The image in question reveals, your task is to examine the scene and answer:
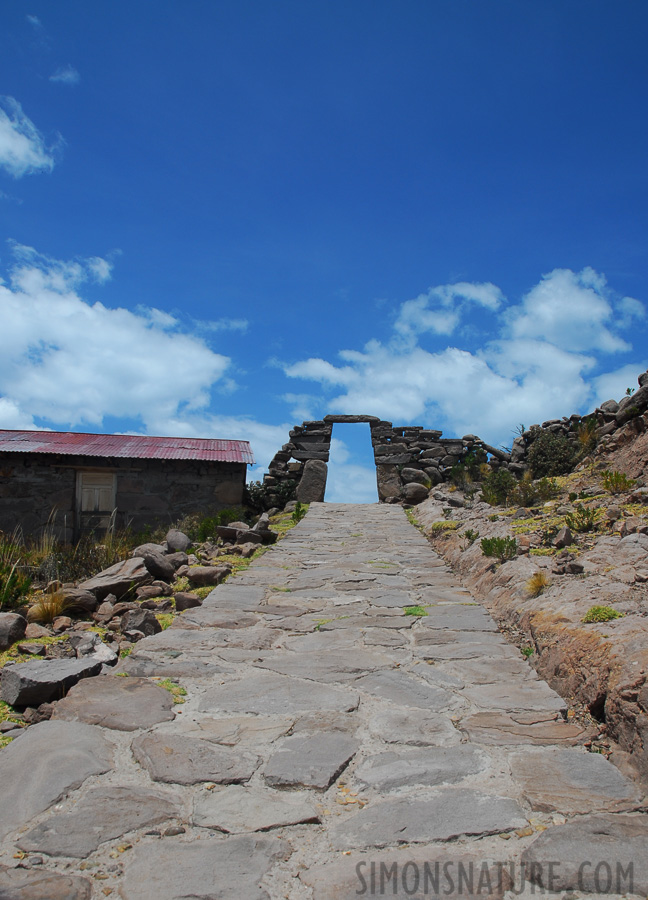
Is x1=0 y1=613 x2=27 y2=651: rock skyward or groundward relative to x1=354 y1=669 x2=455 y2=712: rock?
skyward

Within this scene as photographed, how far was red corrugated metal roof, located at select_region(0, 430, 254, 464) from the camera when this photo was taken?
13.2 m

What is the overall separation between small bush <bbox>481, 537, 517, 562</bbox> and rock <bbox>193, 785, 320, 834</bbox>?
420cm

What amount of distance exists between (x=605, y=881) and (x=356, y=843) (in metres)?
0.82

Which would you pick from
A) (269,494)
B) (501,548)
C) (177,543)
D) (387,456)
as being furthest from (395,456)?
(501,548)

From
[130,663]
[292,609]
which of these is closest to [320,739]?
[130,663]

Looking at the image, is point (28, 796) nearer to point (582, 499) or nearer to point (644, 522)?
point (644, 522)

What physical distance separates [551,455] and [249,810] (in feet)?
38.3

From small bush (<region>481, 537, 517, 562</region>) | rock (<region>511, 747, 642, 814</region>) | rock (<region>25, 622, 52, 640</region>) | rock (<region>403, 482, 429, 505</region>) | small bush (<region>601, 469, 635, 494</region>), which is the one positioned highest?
rock (<region>403, 482, 429, 505</region>)

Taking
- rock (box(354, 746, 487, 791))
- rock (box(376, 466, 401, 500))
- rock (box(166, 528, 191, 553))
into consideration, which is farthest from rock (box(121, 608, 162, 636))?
rock (box(376, 466, 401, 500))

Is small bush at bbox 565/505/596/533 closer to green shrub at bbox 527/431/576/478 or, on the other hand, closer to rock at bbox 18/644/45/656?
rock at bbox 18/644/45/656

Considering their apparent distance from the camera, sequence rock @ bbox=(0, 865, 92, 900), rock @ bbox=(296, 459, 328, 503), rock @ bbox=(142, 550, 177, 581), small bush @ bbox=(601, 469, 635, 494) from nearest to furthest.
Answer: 1. rock @ bbox=(0, 865, 92, 900)
2. rock @ bbox=(142, 550, 177, 581)
3. small bush @ bbox=(601, 469, 635, 494)
4. rock @ bbox=(296, 459, 328, 503)

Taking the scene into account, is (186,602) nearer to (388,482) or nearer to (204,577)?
(204,577)

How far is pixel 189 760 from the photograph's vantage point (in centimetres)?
270

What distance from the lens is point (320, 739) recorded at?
9.57 ft
